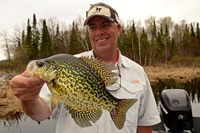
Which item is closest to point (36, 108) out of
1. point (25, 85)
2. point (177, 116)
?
point (25, 85)

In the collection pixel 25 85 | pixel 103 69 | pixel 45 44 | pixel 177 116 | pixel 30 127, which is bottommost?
pixel 30 127

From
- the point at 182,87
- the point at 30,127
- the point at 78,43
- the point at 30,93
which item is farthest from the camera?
the point at 78,43

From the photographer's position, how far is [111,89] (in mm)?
2672

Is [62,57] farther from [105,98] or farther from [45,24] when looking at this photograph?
[45,24]

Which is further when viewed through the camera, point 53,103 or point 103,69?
point 103,69

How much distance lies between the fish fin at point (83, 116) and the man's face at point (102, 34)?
138 cm

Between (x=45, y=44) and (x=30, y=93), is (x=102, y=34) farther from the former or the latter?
(x=45, y=44)

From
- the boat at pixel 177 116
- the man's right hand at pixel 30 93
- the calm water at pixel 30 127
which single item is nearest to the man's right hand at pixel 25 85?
the man's right hand at pixel 30 93

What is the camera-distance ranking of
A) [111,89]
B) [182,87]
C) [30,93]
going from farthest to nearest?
1. [182,87]
2. [111,89]
3. [30,93]

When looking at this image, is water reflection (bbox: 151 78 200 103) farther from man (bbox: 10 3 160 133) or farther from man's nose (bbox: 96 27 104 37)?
man's nose (bbox: 96 27 104 37)

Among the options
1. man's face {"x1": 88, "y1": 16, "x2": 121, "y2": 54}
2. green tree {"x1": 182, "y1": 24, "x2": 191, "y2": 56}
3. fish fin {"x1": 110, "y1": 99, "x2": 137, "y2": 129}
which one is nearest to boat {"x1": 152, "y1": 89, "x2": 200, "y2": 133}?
man's face {"x1": 88, "y1": 16, "x2": 121, "y2": 54}

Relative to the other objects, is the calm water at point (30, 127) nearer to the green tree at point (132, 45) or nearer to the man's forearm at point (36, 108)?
the man's forearm at point (36, 108)

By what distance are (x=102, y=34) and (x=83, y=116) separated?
5.26ft

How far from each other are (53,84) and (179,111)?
3778mm
